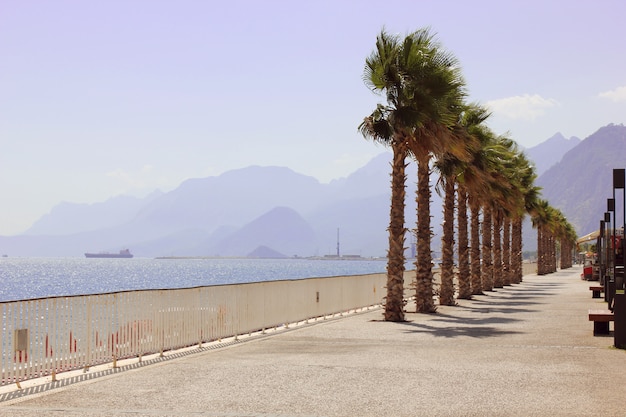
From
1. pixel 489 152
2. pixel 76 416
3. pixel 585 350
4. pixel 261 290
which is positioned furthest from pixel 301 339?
pixel 489 152

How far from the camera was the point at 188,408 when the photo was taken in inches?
404

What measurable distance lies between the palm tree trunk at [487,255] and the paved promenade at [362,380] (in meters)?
25.6

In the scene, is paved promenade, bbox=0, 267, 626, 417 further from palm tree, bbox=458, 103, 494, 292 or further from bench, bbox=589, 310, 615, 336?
palm tree, bbox=458, 103, 494, 292

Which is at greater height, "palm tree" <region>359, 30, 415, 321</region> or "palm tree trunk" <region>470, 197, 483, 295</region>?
"palm tree" <region>359, 30, 415, 321</region>

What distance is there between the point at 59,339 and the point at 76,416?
11.9 feet

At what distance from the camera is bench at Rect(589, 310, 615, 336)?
1952cm

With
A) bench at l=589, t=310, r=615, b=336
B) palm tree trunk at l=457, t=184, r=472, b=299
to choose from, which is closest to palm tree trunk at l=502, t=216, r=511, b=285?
palm tree trunk at l=457, t=184, r=472, b=299

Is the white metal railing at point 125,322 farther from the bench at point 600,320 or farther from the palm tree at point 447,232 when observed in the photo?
the palm tree at point 447,232

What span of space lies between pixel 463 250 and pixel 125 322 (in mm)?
26620

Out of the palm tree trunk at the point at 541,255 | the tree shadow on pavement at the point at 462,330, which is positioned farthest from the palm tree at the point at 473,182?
the palm tree trunk at the point at 541,255

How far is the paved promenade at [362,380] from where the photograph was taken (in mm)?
10320

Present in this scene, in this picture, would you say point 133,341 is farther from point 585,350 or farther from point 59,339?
point 585,350

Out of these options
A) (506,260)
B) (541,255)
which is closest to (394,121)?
(506,260)

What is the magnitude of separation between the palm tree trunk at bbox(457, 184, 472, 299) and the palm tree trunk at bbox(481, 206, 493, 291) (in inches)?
245
